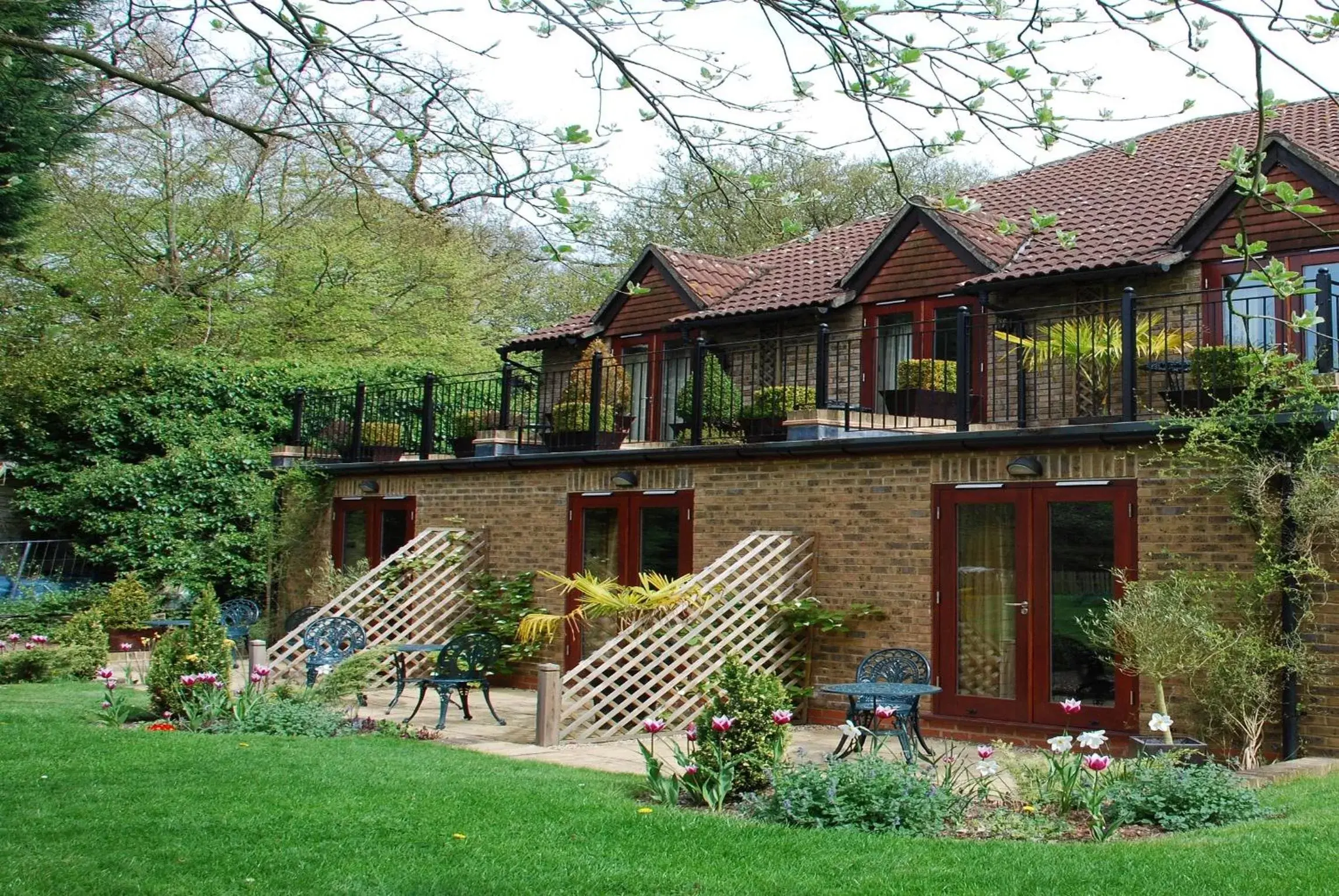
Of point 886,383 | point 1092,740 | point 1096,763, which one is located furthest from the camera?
point 886,383

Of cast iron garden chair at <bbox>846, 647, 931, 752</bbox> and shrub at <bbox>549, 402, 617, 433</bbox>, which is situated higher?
shrub at <bbox>549, 402, 617, 433</bbox>

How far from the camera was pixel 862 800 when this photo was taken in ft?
24.0

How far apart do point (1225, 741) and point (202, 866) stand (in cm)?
751

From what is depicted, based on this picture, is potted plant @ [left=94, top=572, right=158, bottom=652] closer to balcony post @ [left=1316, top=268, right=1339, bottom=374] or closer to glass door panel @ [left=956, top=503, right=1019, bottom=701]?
glass door panel @ [left=956, top=503, right=1019, bottom=701]

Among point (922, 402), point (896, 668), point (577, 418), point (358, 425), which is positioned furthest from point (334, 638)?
point (922, 402)

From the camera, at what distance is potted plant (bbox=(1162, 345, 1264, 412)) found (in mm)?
10578

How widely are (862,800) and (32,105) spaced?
33.2 ft

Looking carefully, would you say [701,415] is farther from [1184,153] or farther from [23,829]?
[23,829]

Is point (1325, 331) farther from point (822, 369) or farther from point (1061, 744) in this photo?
point (1061, 744)

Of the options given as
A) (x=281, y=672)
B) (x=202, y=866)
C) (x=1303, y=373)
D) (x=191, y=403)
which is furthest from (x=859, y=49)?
(x=191, y=403)

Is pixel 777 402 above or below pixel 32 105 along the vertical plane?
below

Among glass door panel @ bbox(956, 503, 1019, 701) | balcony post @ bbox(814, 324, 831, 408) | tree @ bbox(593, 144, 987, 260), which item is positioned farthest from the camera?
tree @ bbox(593, 144, 987, 260)

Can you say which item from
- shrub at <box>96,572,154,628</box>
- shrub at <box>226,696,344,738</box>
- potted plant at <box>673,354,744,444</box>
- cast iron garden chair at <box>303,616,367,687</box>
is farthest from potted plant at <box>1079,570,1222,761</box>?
shrub at <box>96,572,154,628</box>

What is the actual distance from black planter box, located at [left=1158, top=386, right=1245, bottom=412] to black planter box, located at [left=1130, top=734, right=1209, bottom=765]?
A: 2.62 m
